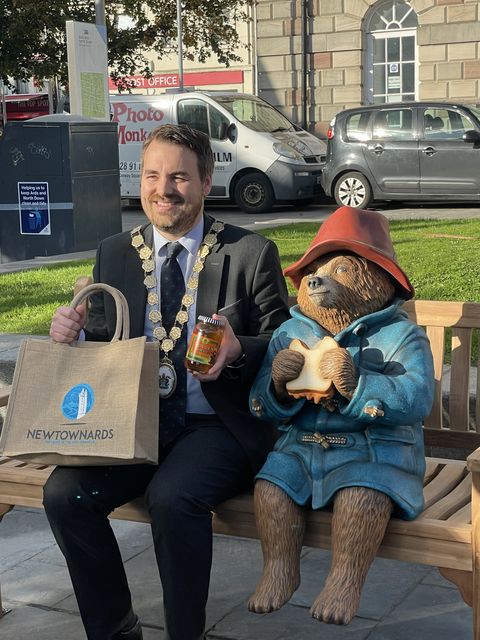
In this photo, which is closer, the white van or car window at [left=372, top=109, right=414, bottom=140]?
car window at [left=372, top=109, right=414, bottom=140]

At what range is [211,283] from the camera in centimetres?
357

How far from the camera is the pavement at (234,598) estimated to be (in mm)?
3648

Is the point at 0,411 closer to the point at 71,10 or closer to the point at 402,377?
the point at 402,377

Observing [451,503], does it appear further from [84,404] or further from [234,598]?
[84,404]

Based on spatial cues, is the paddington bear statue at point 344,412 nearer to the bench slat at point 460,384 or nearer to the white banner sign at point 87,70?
the bench slat at point 460,384

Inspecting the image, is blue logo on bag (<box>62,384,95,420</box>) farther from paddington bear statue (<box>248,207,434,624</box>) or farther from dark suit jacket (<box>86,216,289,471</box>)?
paddington bear statue (<box>248,207,434,624</box>)

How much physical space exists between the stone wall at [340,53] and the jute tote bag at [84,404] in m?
22.9

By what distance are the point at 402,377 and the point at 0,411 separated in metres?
3.10

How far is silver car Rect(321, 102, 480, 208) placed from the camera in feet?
56.8

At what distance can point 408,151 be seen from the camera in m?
17.6

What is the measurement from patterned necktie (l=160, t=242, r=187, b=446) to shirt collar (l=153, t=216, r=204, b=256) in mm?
22

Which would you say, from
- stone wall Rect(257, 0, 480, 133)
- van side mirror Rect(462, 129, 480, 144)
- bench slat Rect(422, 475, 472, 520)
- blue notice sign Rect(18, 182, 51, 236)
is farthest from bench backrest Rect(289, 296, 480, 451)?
stone wall Rect(257, 0, 480, 133)

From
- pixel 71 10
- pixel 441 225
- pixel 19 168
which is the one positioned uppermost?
pixel 71 10

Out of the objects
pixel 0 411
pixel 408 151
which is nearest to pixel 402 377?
pixel 0 411
